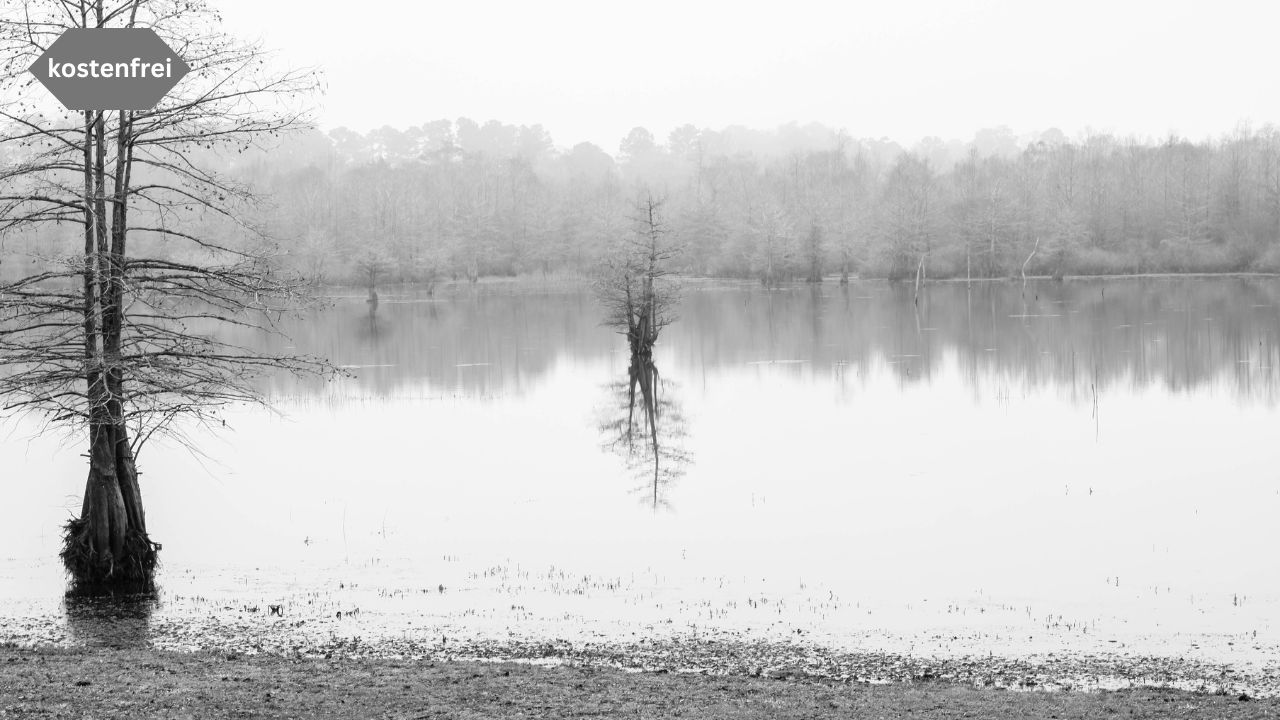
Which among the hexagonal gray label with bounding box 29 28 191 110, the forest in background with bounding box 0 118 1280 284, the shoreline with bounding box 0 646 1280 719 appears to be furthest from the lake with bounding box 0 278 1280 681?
the forest in background with bounding box 0 118 1280 284

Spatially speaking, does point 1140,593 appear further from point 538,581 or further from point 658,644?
point 538,581

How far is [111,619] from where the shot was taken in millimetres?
14203

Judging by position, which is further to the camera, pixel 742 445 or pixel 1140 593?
pixel 742 445

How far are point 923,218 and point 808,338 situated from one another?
64.8 m

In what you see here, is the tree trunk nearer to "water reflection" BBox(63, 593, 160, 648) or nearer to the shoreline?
"water reflection" BBox(63, 593, 160, 648)

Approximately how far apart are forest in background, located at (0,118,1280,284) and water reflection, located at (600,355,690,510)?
199ft

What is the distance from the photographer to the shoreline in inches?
354

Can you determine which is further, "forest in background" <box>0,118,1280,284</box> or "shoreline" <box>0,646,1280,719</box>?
"forest in background" <box>0,118,1280,284</box>

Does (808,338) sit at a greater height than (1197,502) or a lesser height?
greater

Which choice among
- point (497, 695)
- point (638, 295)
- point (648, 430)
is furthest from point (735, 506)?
point (638, 295)

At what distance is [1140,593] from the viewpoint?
49.1 ft

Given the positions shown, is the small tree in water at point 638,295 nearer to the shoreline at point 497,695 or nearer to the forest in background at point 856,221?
the shoreline at point 497,695

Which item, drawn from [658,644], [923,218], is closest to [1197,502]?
[658,644]

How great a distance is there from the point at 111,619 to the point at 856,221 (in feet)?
390
